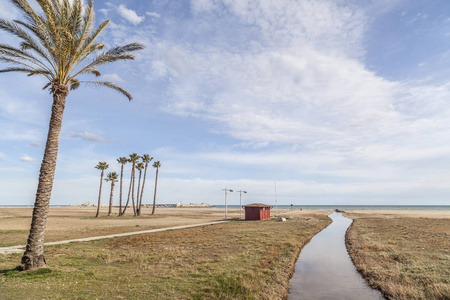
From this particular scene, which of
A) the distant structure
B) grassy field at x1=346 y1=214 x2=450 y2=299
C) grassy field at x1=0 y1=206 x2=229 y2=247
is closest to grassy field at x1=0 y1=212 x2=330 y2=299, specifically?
grassy field at x1=346 y1=214 x2=450 y2=299

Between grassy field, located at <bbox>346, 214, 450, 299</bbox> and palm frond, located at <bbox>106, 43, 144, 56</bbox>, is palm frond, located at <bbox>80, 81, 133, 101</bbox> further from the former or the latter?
grassy field, located at <bbox>346, 214, 450, 299</bbox>

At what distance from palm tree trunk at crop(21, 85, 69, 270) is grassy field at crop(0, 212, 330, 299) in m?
0.83

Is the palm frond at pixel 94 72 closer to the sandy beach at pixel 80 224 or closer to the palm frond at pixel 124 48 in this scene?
the palm frond at pixel 124 48

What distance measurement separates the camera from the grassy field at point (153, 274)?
36.4ft

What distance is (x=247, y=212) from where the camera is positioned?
5919 cm

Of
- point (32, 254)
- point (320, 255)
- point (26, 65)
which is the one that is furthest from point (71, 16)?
point (320, 255)

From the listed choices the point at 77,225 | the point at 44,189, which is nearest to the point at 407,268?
the point at 44,189

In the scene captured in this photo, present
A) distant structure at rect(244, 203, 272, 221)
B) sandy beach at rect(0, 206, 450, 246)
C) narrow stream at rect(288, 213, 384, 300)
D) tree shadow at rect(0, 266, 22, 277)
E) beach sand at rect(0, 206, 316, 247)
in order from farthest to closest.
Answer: distant structure at rect(244, 203, 272, 221)
sandy beach at rect(0, 206, 450, 246)
beach sand at rect(0, 206, 316, 247)
narrow stream at rect(288, 213, 384, 300)
tree shadow at rect(0, 266, 22, 277)

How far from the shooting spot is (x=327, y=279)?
A: 17.0 m

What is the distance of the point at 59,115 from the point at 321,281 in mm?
19163

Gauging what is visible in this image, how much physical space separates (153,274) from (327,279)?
37.0ft

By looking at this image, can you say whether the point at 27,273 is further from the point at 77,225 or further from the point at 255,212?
the point at 255,212

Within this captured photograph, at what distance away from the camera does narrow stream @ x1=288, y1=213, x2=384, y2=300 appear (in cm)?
1387

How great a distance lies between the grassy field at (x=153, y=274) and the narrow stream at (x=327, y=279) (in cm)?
89
